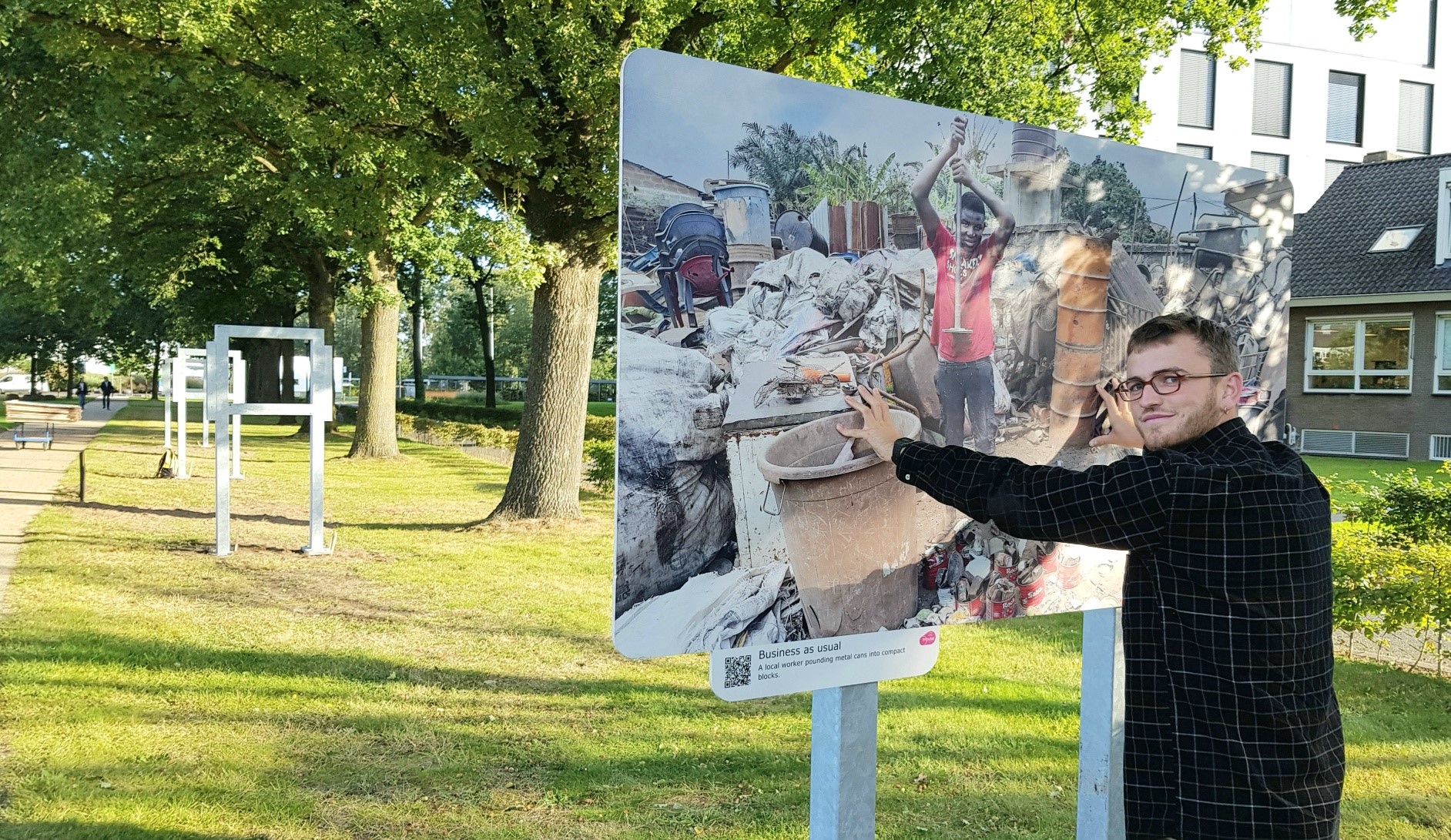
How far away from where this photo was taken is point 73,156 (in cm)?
1669

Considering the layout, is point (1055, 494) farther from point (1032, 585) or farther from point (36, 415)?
point (36, 415)

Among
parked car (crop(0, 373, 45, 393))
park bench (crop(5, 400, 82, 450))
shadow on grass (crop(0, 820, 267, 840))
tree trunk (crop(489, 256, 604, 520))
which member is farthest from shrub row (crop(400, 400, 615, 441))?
parked car (crop(0, 373, 45, 393))

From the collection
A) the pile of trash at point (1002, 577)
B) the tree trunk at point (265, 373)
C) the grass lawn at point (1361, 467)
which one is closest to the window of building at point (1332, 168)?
the grass lawn at point (1361, 467)

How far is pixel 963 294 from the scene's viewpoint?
3400 millimetres

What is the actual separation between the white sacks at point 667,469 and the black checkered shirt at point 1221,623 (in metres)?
0.70

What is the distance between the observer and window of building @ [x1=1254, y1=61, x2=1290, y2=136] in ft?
115

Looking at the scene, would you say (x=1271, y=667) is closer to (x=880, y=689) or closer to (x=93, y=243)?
(x=880, y=689)

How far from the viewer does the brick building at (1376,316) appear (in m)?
24.4

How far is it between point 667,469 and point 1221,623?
4.62 ft

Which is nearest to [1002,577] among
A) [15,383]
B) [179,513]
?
[179,513]

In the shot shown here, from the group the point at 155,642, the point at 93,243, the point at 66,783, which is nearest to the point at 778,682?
the point at 66,783

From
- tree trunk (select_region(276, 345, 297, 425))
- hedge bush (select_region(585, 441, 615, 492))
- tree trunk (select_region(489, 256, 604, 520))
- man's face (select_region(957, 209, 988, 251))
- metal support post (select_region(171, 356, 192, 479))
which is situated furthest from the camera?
tree trunk (select_region(276, 345, 297, 425))

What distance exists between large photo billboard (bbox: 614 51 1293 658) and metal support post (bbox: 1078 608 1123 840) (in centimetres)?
19

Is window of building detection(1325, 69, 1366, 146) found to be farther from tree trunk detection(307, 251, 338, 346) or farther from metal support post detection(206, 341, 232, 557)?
metal support post detection(206, 341, 232, 557)
